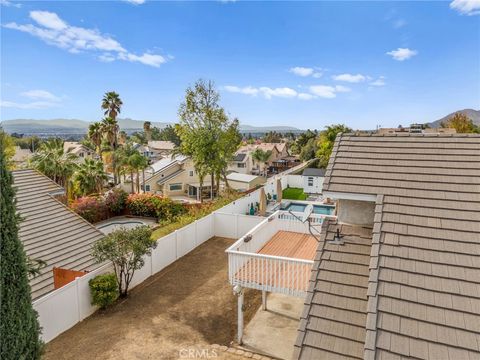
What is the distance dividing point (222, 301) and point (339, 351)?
6.81m

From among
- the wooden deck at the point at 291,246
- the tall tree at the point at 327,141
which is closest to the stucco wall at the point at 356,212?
the wooden deck at the point at 291,246

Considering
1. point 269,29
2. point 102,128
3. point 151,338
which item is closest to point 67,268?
point 151,338

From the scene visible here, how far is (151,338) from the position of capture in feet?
28.6

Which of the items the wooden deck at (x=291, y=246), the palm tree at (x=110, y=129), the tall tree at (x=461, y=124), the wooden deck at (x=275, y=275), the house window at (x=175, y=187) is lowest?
the house window at (x=175, y=187)

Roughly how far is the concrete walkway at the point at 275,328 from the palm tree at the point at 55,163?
22.1 m

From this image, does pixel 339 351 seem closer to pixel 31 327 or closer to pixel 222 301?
pixel 31 327

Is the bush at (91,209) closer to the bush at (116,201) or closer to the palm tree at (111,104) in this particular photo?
the bush at (116,201)

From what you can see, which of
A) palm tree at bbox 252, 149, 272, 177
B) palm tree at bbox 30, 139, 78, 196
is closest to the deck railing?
palm tree at bbox 30, 139, 78, 196

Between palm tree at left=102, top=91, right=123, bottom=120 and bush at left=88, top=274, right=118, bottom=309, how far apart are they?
30.3 meters

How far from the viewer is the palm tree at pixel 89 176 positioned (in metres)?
28.6

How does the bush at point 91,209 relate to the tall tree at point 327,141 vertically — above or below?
below

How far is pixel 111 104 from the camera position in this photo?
1412 inches

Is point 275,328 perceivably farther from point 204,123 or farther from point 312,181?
point 312,181

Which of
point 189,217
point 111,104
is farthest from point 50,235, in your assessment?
point 111,104
